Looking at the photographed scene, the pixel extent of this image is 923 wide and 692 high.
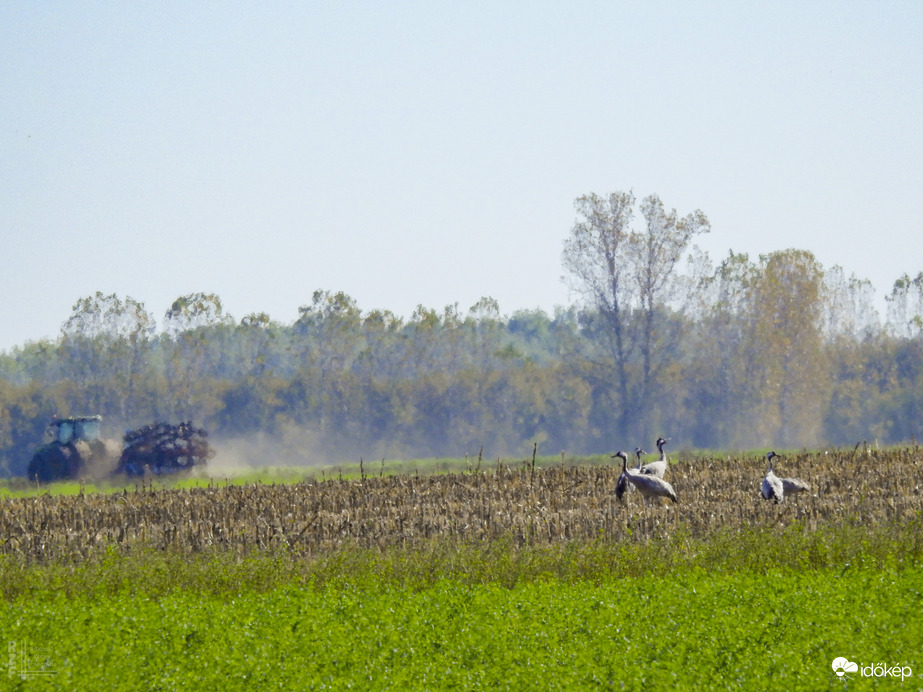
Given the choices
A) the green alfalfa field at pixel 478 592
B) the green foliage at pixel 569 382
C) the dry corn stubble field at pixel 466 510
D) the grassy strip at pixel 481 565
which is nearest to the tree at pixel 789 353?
the green foliage at pixel 569 382

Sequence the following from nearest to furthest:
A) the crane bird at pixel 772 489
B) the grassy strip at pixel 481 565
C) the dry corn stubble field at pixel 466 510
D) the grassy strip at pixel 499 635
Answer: the grassy strip at pixel 499 635 < the grassy strip at pixel 481 565 < the dry corn stubble field at pixel 466 510 < the crane bird at pixel 772 489

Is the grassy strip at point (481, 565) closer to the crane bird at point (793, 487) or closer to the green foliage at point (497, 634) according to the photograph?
the green foliage at point (497, 634)

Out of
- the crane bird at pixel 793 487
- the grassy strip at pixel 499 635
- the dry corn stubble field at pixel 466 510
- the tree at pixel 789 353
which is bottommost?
the grassy strip at pixel 499 635

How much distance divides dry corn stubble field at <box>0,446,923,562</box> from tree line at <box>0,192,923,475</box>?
37565 millimetres

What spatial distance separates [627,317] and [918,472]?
146 ft

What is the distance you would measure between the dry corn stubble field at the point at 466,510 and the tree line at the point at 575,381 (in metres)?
37.6

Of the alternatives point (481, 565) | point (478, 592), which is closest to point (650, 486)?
point (481, 565)

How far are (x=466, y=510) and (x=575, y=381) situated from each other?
56012 mm

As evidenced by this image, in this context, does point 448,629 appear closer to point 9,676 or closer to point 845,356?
point 9,676

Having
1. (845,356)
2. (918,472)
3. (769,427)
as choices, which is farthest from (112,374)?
(918,472)

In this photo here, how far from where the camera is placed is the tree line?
73750 mm

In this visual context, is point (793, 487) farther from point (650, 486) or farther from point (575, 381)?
point (575, 381)

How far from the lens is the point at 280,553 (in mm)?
19250

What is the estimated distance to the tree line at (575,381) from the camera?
7375cm
